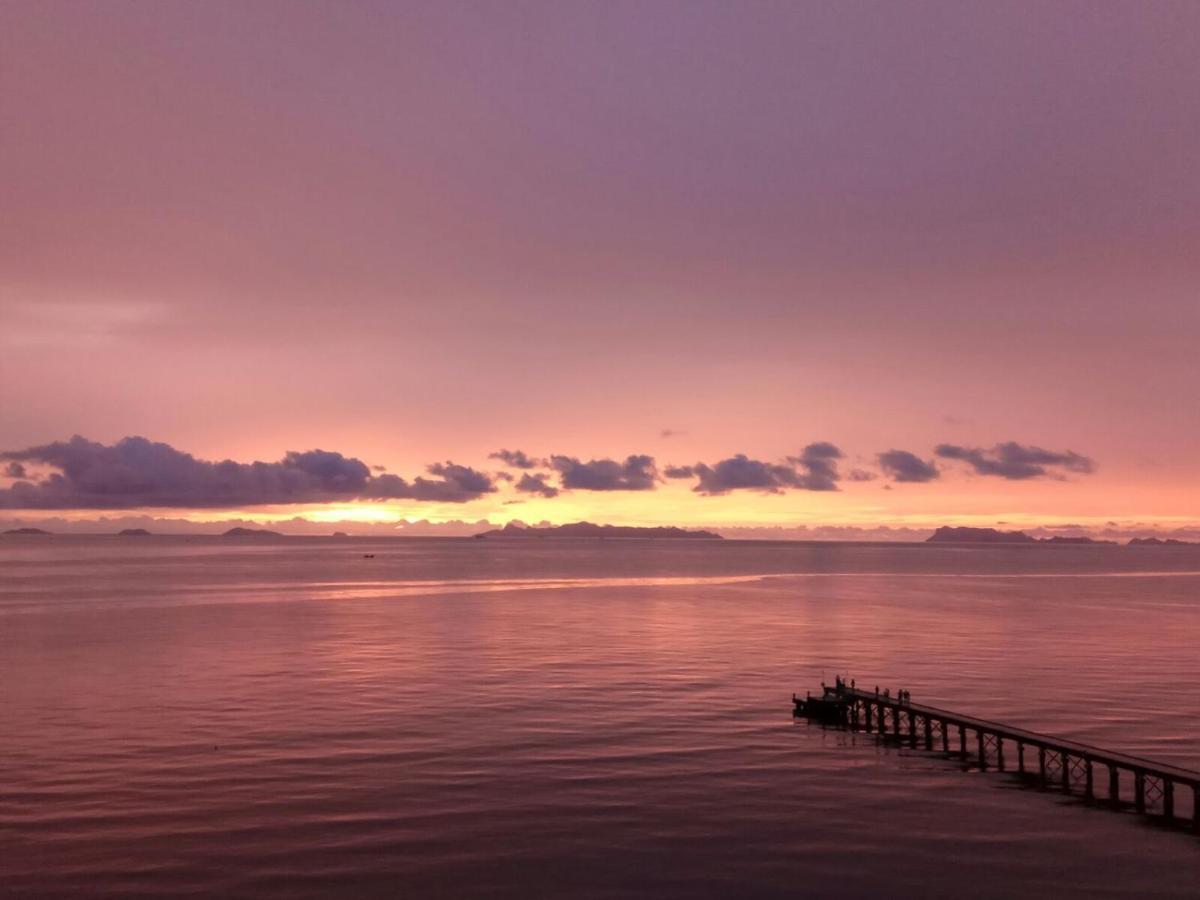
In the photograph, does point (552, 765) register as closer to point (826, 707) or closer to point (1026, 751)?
point (826, 707)

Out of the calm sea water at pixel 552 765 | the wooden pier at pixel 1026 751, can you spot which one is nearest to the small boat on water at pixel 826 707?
the wooden pier at pixel 1026 751

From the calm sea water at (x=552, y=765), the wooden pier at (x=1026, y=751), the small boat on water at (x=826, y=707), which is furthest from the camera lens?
the small boat on water at (x=826, y=707)

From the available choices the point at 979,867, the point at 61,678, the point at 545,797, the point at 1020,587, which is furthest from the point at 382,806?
the point at 1020,587

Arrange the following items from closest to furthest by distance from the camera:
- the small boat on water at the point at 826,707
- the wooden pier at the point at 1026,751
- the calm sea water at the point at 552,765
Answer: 1. the calm sea water at the point at 552,765
2. the wooden pier at the point at 1026,751
3. the small boat on water at the point at 826,707

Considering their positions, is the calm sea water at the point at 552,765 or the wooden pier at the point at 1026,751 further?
the wooden pier at the point at 1026,751

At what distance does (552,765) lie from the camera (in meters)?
39.7

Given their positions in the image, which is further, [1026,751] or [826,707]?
[826,707]

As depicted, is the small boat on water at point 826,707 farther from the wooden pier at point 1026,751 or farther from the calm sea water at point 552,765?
the calm sea water at point 552,765

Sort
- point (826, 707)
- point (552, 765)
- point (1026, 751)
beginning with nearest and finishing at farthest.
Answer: point (552, 765) < point (1026, 751) < point (826, 707)

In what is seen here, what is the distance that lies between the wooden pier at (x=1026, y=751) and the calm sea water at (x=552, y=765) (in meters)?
1.81

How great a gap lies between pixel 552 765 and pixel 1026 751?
22.7 metres

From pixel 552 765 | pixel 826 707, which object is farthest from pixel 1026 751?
pixel 552 765

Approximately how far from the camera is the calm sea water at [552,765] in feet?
93.9

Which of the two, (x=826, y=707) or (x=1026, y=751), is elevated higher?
(x=826, y=707)
